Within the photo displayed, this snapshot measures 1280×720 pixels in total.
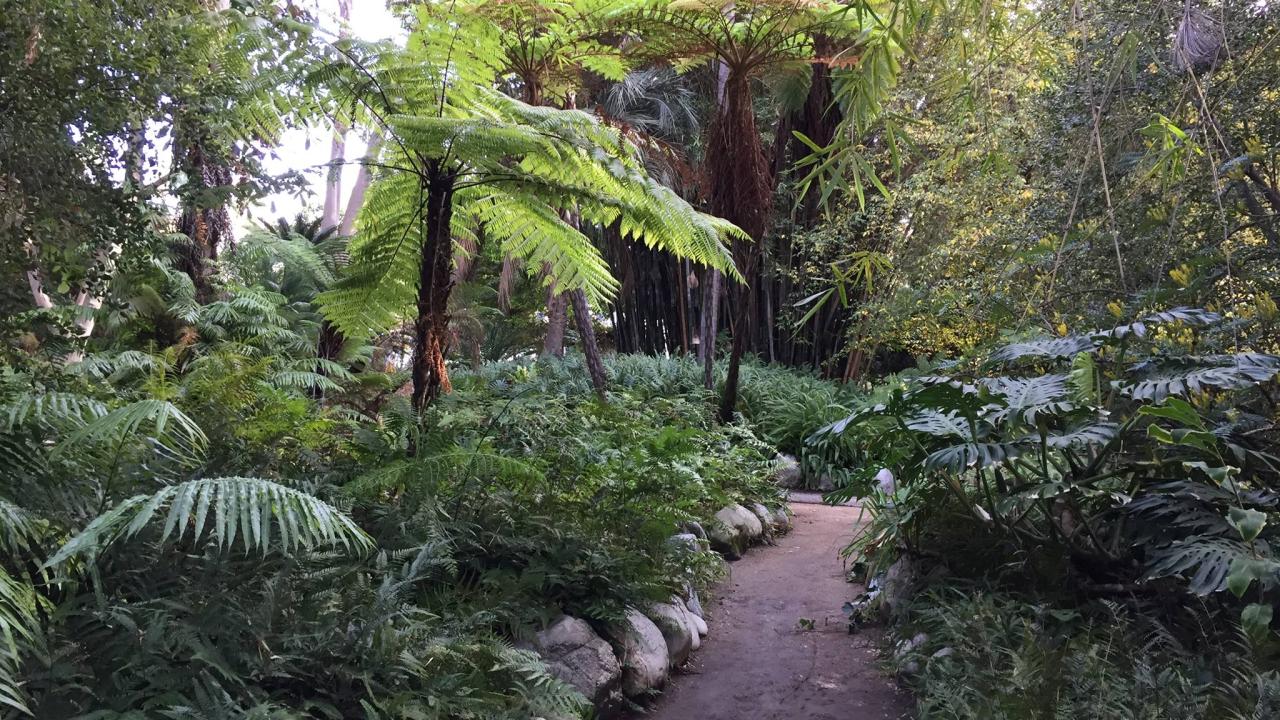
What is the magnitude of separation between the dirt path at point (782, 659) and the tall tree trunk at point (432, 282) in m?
1.80

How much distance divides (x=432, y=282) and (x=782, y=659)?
2321mm

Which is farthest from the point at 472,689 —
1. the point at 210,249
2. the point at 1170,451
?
the point at 210,249

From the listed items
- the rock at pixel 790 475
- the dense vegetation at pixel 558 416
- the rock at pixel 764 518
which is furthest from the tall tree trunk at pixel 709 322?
the dense vegetation at pixel 558 416

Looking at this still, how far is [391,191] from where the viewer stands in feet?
14.8

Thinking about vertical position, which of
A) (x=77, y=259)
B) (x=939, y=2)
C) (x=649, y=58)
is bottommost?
(x=77, y=259)

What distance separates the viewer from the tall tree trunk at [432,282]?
398 cm

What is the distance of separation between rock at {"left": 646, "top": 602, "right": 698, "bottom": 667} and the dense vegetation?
0.12 m

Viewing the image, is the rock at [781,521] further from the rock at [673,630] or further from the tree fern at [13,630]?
the tree fern at [13,630]

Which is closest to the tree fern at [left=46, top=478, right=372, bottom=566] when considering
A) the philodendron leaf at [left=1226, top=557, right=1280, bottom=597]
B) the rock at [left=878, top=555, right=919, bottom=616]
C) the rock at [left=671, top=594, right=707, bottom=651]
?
the rock at [left=671, top=594, right=707, bottom=651]

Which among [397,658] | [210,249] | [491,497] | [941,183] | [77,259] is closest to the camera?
[397,658]

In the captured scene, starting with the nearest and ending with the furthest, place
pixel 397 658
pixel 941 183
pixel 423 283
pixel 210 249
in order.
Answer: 1. pixel 397 658
2. pixel 423 283
3. pixel 941 183
4. pixel 210 249

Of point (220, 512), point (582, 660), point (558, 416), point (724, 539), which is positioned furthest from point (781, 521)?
point (220, 512)

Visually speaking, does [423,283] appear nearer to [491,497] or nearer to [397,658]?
[491,497]

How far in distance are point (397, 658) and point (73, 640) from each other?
770 millimetres
